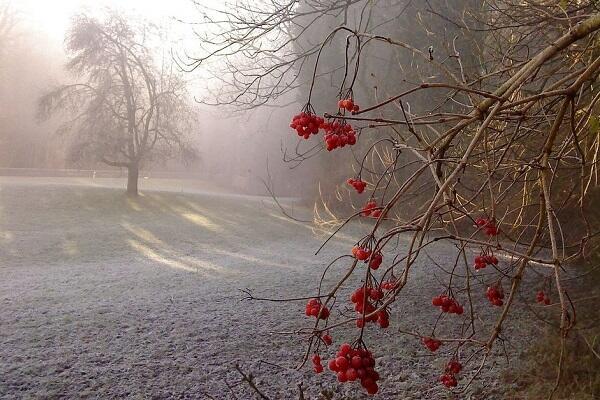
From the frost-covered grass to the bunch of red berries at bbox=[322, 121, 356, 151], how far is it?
1.78 m

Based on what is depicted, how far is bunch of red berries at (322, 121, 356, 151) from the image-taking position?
1.71 metres

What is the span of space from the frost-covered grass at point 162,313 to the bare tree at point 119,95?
351 centimetres

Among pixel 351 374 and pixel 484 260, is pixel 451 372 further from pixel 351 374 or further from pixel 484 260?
pixel 351 374

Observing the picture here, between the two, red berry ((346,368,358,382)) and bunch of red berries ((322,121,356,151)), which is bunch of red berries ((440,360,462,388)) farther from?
bunch of red berries ((322,121,356,151))

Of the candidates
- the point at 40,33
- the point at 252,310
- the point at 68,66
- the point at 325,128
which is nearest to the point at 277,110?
the point at 40,33

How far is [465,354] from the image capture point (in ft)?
15.8

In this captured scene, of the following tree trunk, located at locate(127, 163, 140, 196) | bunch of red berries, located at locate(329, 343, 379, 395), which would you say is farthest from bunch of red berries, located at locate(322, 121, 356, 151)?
tree trunk, located at locate(127, 163, 140, 196)

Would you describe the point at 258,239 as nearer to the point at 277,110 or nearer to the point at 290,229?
the point at 290,229

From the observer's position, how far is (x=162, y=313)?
602 cm

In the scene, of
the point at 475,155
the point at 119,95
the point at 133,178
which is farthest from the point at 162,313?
the point at 133,178

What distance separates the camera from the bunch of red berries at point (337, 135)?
1709 mm

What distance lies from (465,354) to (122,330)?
3314 millimetres

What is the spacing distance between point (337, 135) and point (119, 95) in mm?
15564

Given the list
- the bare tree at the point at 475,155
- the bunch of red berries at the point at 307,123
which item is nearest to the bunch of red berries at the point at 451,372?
the bare tree at the point at 475,155
